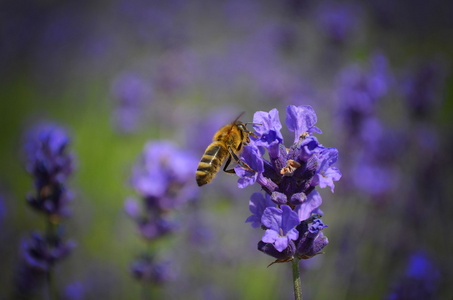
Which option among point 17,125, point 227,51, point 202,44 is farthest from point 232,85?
point 17,125

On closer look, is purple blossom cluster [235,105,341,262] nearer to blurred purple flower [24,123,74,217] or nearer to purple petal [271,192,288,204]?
purple petal [271,192,288,204]

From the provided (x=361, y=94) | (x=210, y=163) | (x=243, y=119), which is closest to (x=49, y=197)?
(x=210, y=163)

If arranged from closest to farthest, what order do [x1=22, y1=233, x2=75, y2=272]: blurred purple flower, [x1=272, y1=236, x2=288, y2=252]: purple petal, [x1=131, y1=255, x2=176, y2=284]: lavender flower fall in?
[x1=272, y1=236, x2=288, y2=252]: purple petal, [x1=22, y1=233, x2=75, y2=272]: blurred purple flower, [x1=131, y1=255, x2=176, y2=284]: lavender flower

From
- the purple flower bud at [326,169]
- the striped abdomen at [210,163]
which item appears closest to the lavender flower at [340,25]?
the striped abdomen at [210,163]

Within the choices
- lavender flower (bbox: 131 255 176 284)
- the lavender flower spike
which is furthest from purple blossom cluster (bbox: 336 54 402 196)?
the lavender flower spike

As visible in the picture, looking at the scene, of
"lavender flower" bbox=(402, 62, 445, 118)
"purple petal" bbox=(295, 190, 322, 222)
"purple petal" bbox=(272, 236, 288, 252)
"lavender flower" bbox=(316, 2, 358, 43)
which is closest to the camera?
"purple petal" bbox=(272, 236, 288, 252)
